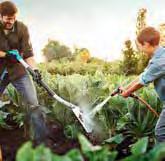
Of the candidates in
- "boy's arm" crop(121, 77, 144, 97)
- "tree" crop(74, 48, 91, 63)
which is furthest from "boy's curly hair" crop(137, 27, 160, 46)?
"tree" crop(74, 48, 91, 63)

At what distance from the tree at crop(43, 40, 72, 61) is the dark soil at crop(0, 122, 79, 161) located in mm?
14218

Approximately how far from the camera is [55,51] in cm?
2191

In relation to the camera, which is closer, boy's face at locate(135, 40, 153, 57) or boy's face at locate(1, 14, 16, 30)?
boy's face at locate(135, 40, 153, 57)

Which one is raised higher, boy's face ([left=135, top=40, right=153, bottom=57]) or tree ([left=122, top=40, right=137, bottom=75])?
boy's face ([left=135, top=40, right=153, bottom=57])

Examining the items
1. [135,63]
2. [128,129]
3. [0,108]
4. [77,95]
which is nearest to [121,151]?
[128,129]

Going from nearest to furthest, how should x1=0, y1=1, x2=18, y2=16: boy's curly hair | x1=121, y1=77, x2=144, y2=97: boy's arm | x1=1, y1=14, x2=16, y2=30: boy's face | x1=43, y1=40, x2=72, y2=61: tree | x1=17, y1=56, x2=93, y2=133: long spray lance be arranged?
1. x1=121, y1=77, x2=144, y2=97: boy's arm
2. x1=0, y1=1, x2=18, y2=16: boy's curly hair
3. x1=1, y1=14, x2=16, y2=30: boy's face
4. x1=17, y1=56, x2=93, y2=133: long spray lance
5. x1=43, y1=40, x2=72, y2=61: tree

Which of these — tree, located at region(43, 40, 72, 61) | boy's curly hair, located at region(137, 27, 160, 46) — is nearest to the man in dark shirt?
boy's curly hair, located at region(137, 27, 160, 46)

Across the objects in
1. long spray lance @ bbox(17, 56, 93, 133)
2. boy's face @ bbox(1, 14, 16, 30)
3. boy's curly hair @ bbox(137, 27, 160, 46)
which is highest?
boy's face @ bbox(1, 14, 16, 30)

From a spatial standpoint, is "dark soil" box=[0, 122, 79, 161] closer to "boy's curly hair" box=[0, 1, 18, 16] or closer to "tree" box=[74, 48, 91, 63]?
"boy's curly hair" box=[0, 1, 18, 16]

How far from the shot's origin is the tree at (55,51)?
21.7 m

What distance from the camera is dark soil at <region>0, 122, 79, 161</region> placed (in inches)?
259

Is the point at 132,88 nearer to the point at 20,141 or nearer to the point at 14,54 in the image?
the point at 14,54

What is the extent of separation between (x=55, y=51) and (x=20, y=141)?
1493 centimetres

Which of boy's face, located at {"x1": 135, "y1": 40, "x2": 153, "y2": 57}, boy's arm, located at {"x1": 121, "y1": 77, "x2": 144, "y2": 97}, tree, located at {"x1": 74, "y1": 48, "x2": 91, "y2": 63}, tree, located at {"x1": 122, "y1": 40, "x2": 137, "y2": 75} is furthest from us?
tree, located at {"x1": 74, "y1": 48, "x2": 91, "y2": 63}
